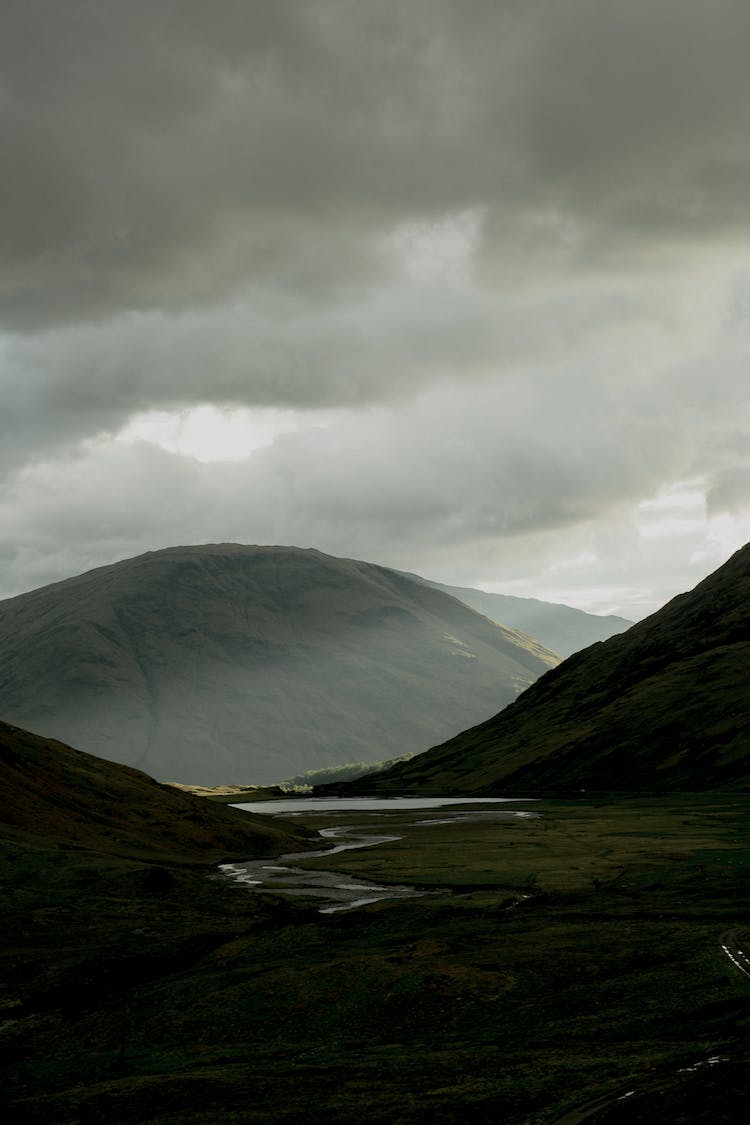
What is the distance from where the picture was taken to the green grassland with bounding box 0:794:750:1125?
3516cm

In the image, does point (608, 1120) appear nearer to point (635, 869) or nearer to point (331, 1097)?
point (331, 1097)

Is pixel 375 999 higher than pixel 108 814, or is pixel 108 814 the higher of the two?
pixel 108 814

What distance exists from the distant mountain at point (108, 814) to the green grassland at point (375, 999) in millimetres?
18450

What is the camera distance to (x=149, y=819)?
140 m

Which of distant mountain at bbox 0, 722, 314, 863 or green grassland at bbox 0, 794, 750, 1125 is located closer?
green grassland at bbox 0, 794, 750, 1125

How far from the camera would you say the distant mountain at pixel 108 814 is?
115938 mm

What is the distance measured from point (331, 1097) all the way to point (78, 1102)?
10353mm

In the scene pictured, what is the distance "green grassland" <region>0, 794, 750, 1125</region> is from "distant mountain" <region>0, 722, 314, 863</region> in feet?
60.5

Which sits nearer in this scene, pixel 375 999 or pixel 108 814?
pixel 375 999

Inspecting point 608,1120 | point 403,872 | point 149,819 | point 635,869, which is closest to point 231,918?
point 403,872

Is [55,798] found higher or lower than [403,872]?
higher

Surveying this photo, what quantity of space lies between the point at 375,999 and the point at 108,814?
306ft

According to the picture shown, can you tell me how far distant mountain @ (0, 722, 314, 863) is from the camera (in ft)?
380

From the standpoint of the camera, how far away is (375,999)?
51.6 metres
